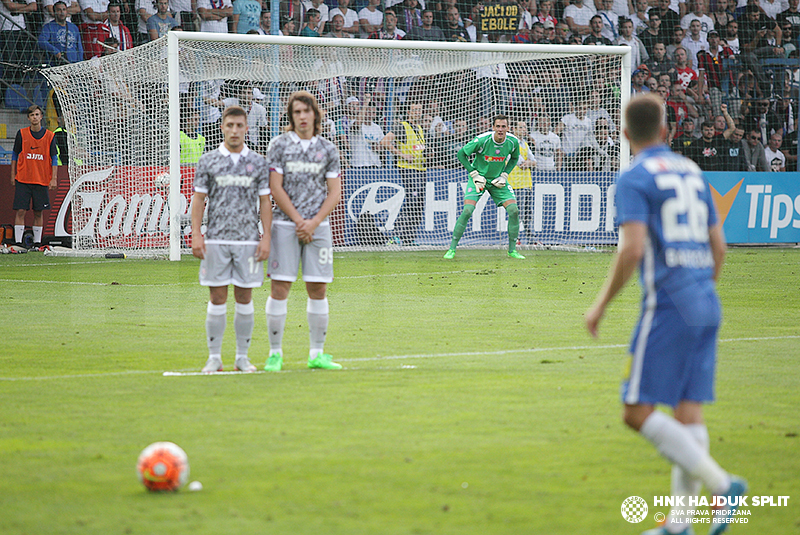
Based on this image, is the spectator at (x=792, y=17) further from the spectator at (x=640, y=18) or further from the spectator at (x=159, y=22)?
the spectator at (x=159, y=22)

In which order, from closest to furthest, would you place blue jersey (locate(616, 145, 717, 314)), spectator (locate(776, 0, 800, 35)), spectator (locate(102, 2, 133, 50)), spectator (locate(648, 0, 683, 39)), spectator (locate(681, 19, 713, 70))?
blue jersey (locate(616, 145, 717, 314)) < spectator (locate(102, 2, 133, 50)) < spectator (locate(681, 19, 713, 70)) < spectator (locate(648, 0, 683, 39)) < spectator (locate(776, 0, 800, 35))

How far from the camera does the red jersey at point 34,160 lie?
728 inches

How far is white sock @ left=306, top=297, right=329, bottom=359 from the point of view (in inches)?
301

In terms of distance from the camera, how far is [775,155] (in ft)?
75.0

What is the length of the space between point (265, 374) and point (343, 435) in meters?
2.03

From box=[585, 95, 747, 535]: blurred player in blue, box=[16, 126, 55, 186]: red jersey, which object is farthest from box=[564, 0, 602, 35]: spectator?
box=[585, 95, 747, 535]: blurred player in blue

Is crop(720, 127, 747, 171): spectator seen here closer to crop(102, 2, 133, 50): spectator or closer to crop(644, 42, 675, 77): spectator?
crop(644, 42, 675, 77): spectator

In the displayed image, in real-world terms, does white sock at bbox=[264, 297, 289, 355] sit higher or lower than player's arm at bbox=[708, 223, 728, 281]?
lower

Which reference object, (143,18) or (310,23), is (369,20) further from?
(143,18)

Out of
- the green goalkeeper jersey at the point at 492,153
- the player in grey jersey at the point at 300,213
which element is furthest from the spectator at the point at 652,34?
the player in grey jersey at the point at 300,213

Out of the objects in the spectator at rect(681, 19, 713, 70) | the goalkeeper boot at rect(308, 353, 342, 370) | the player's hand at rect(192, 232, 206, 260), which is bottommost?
the goalkeeper boot at rect(308, 353, 342, 370)

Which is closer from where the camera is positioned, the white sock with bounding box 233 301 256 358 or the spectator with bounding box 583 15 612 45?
the white sock with bounding box 233 301 256 358

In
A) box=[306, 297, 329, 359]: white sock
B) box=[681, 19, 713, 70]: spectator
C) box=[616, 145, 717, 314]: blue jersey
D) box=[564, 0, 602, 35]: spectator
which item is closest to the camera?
box=[616, 145, 717, 314]: blue jersey

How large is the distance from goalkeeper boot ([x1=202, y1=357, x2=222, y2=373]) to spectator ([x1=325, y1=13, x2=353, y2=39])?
610 inches
